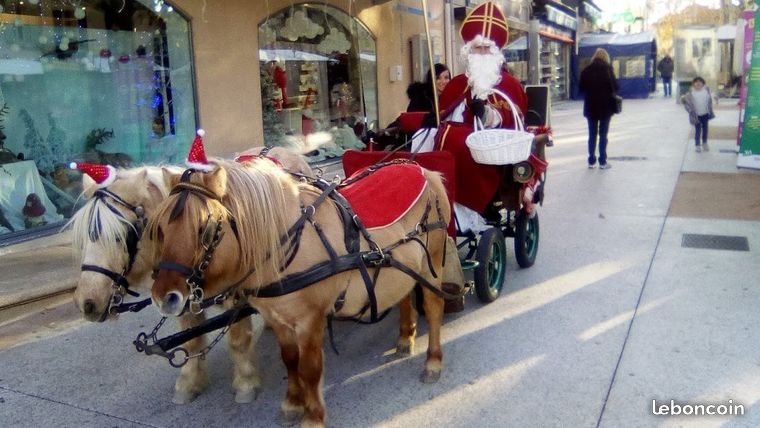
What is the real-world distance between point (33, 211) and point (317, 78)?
5610mm

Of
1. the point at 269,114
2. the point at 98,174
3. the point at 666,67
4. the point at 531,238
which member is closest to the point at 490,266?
the point at 531,238

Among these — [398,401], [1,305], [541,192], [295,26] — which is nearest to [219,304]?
[398,401]

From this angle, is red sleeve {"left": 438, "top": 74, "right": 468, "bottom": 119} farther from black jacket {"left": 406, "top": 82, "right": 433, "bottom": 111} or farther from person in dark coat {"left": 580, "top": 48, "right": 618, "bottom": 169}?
person in dark coat {"left": 580, "top": 48, "right": 618, "bottom": 169}

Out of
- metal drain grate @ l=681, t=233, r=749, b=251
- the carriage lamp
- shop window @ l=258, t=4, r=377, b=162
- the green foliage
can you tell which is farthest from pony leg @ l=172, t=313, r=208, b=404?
shop window @ l=258, t=4, r=377, b=162

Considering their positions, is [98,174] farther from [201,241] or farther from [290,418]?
[290,418]

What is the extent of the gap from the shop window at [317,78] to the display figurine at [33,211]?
364 cm

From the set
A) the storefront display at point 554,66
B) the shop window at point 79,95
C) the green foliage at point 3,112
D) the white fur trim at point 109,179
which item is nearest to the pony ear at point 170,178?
the white fur trim at point 109,179

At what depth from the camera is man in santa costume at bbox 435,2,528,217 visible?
522 cm

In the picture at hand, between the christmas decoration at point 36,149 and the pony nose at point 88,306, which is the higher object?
the christmas decoration at point 36,149

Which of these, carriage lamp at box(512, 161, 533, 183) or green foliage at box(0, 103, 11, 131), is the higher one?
green foliage at box(0, 103, 11, 131)

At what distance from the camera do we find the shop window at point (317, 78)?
10453mm

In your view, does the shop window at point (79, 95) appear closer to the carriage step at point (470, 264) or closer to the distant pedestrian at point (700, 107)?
the carriage step at point (470, 264)

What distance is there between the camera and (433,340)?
13.7 ft

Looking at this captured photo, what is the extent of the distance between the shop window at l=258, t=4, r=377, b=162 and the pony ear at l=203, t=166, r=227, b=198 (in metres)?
7.51
